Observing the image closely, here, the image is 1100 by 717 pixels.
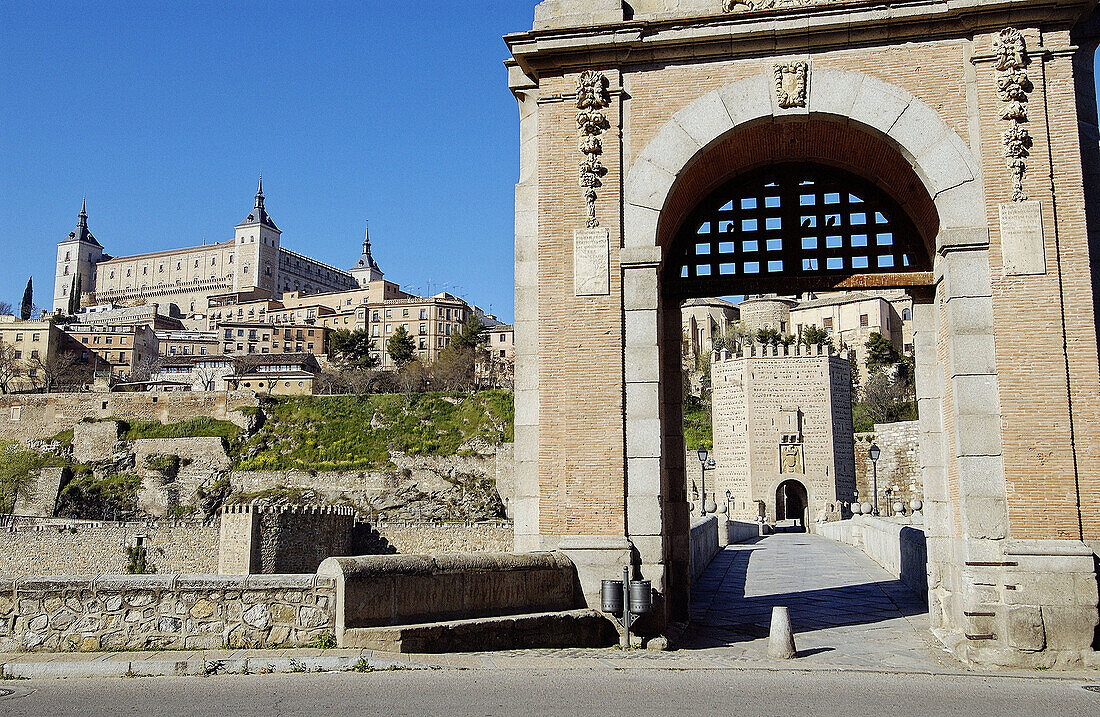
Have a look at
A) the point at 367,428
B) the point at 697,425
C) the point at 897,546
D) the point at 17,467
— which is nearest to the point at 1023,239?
the point at 897,546

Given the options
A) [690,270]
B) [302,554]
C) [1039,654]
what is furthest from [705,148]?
[302,554]

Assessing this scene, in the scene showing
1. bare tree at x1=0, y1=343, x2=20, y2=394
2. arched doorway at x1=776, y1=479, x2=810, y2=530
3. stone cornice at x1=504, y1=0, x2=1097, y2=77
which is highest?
bare tree at x1=0, y1=343, x2=20, y2=394

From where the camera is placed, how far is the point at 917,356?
1270 centimetres

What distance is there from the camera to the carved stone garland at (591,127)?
38.0 ft

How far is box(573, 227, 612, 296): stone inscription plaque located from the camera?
11.4 metres

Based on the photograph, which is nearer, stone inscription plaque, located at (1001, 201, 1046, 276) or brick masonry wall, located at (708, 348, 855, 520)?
stone inscription plaque, located at (1001, 201, 1046, 276)

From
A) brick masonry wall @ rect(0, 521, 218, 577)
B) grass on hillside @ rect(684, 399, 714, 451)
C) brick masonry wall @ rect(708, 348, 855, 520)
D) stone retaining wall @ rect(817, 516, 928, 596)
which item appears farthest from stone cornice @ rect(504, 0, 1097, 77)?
grass on hillside @ rect(684, 399, 714, 451)

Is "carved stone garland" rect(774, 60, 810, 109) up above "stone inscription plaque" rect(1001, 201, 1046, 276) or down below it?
above

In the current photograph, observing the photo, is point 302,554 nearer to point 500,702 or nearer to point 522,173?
point 522,173

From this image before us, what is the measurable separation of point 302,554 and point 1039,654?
4234 centimetres

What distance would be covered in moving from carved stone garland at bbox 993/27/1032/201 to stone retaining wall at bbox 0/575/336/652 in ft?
29.0

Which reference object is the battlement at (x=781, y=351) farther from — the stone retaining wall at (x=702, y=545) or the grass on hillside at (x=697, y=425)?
the stone retaining wall at (x=702, y=545)

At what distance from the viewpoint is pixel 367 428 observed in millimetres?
76375

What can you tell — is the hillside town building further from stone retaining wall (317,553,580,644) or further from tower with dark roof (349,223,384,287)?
stone retaining wall (317,553,580,644)
